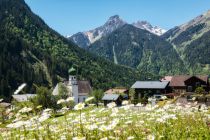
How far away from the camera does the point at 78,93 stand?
15912 cm

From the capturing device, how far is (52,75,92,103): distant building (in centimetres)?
14562

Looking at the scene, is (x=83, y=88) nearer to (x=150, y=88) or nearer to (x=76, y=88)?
(x=76, y=88)

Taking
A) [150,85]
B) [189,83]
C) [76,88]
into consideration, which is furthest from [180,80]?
[76,88]

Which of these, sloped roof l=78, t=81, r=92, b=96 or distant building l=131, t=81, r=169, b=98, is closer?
distant building l=131, t=81, r=169, b=98

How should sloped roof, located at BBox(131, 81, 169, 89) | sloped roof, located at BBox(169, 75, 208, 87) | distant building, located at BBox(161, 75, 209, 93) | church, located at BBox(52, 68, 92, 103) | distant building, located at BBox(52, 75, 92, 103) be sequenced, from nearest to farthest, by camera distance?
distant building, located at BBox(161, 75, 209, 93), sloped roof, located at BBox(131, 81, 169, 89), sloped roof, located at BBox(169, 75, 208, 87), church, located at BBox(52, 68, 92, 103), distant building, located at BBox(52, 75, 92, 103)

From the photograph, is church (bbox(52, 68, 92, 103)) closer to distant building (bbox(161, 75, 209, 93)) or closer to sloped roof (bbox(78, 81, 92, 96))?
sloped roof (bbox(78, 81, 92, 96))

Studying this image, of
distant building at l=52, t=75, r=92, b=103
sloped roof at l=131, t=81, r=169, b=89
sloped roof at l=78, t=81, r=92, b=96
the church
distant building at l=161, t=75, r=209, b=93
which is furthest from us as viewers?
sloped roof at l=78, t=81, r=92, b=96

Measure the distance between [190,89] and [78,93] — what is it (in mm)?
53013

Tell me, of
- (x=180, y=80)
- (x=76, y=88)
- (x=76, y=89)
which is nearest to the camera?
(x=180, y=80)

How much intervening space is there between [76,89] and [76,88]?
53 cm

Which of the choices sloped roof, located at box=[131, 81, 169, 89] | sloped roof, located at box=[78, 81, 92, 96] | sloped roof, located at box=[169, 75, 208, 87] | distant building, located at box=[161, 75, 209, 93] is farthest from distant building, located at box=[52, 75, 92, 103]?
distant building, located at box=[161, 75, 209, 93]

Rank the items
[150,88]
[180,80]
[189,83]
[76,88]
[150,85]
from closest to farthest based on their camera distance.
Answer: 1. [150,88]
2. [150,85]
3. [189,83]
4. [180,80]
5. [76,88]

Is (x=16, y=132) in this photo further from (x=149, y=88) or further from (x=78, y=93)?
(x=78, y=93)

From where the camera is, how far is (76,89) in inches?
5910
